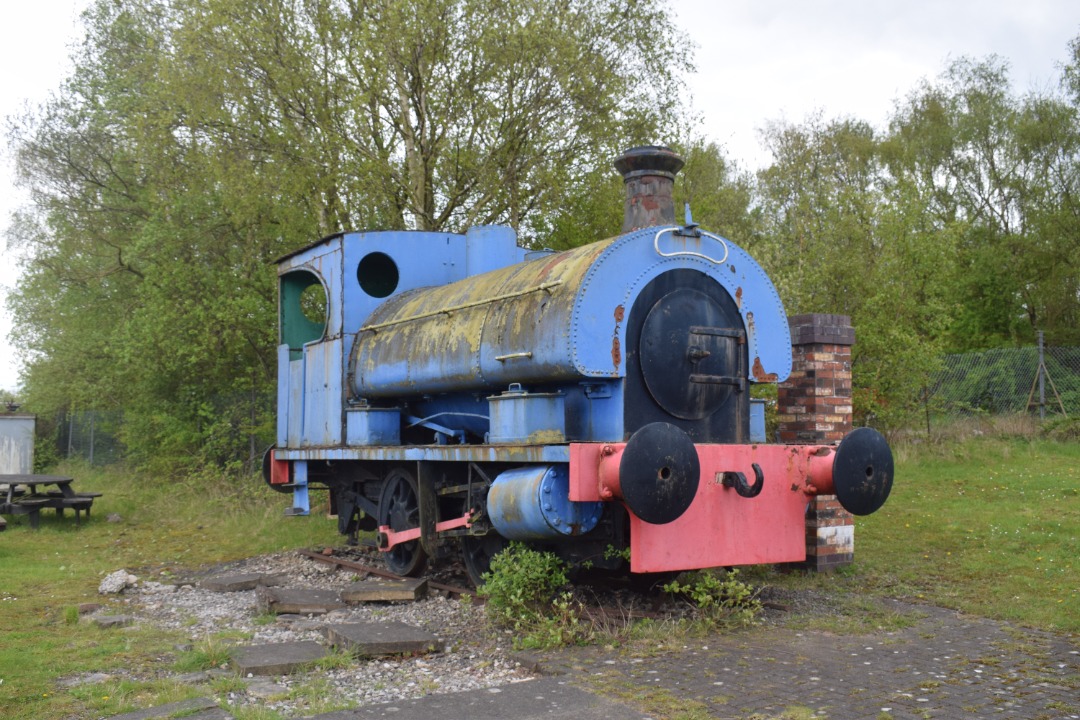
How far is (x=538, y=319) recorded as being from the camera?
20.4 ft

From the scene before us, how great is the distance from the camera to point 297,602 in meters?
7.15

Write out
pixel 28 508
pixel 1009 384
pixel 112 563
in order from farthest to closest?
pixel 1009 384 → pixel 28 508 → pixel 112 563

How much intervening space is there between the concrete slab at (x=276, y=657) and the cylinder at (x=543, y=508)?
1.36m

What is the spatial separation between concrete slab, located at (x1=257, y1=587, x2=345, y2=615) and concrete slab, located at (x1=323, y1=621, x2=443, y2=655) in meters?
1.11

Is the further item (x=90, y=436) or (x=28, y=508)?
(x=90, y=436)

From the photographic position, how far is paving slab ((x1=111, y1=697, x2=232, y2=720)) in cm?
434

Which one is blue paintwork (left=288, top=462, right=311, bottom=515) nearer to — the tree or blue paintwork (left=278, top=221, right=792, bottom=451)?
blue paintwork (left=278, top=221, right=792, bottom=451)

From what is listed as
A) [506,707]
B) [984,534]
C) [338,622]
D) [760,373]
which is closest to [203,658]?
[338,622]

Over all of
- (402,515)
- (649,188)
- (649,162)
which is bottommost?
(402,515)

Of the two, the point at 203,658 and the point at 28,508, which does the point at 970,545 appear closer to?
the point at 203,658

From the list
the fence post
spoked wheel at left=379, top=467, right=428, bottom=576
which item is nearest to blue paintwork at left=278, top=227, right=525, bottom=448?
spoked wheel at left=379, top=467, right=428, bottom=576

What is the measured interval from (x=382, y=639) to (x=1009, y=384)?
16.0 metres

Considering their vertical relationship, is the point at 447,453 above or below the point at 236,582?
above

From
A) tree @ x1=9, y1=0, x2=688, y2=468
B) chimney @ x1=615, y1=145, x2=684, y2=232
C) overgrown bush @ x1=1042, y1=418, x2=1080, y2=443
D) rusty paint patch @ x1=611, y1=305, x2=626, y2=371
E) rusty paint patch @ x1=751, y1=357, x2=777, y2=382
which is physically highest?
tree @ x1=9, y1=0, x2=688, y2=468
